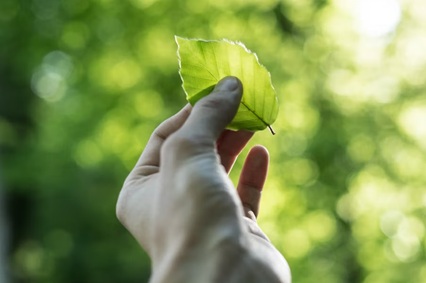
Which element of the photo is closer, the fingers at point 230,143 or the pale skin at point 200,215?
the pale skin at point 200,215

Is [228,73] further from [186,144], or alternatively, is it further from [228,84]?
[186,144]

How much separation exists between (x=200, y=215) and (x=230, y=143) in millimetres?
274

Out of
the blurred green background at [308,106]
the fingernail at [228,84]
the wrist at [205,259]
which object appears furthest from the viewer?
the blurred green background at [308,106]

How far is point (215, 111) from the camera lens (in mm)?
838

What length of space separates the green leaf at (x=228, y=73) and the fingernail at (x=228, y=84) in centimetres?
3

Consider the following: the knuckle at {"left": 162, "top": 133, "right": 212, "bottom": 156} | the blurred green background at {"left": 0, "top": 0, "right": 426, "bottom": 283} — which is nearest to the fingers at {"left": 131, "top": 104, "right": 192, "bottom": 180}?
the knuckle at {"left": 162, "top": 133, "right": 212, "bottom": 156}

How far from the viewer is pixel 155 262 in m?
0.82

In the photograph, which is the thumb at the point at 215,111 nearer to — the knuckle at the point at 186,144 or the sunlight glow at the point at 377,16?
the knuckle at the point at 186,144

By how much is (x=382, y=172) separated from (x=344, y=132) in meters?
0.33

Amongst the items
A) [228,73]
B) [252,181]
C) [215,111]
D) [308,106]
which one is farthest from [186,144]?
[308,106]

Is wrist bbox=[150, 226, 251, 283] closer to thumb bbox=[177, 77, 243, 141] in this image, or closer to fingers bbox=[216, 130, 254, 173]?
thumb bbox=[177, 77, 243, 141]

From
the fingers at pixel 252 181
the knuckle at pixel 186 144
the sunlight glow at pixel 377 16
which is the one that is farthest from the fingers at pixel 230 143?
the sunlight glow at pixel 377 16

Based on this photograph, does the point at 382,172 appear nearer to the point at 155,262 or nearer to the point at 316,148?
the point at 316,148

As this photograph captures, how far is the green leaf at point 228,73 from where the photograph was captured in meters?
0.91
